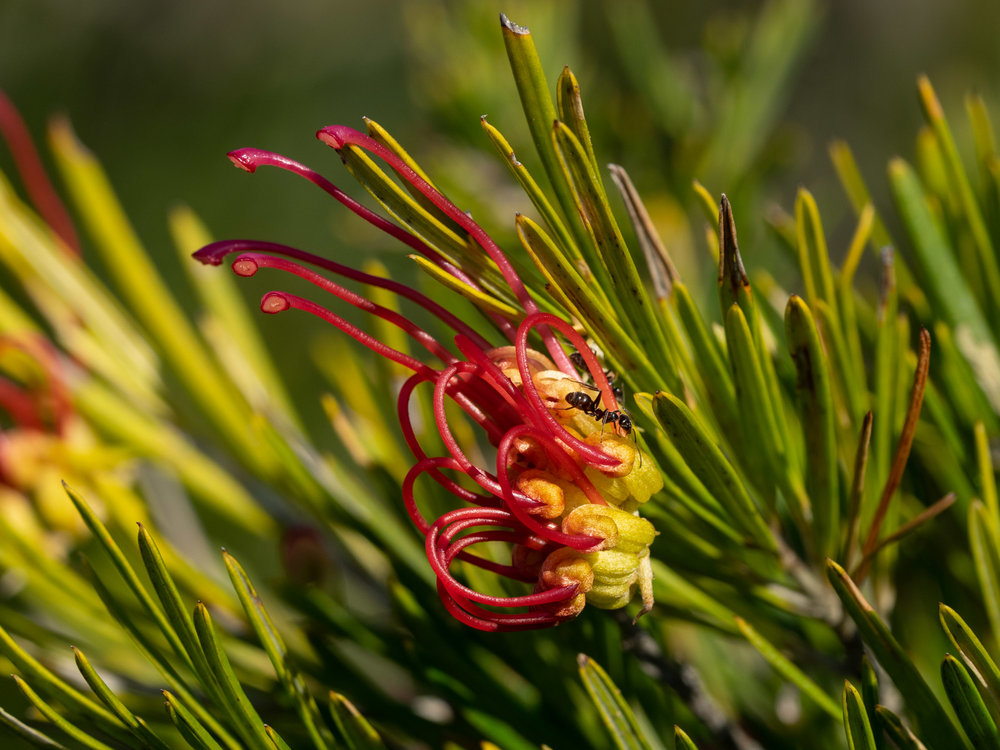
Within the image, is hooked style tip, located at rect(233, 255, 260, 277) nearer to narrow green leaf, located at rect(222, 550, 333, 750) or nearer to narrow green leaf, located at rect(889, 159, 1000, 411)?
narrow green leaf, located at rect(222, 550, 333, 750)

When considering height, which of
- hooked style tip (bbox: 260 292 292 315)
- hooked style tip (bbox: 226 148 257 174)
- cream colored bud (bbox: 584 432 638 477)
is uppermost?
hooked style tip (bbox: 226 148 257 174)

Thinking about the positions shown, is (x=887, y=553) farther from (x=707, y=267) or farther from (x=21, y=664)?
(x=707, y=267)

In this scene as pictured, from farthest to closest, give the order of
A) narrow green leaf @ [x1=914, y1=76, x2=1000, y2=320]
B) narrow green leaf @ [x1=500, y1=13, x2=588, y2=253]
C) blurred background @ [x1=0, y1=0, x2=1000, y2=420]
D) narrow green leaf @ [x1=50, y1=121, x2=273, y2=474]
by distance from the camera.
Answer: blurred background @ [x1=0, y1=0, x2=1000, y2=420] → narrow green leaf @ [x1=50, y1=121, x2=273, y2=474] → narrow green leaf @ [x1=914, y1=76, x2=1000, y2=320] → narrow green leaf @ [x1=500, y1=13, x2=588, y2=253]

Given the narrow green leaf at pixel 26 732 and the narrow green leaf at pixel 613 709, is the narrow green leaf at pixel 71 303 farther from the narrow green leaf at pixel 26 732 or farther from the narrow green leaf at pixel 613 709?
the narrow green leaf at pixel 613 709

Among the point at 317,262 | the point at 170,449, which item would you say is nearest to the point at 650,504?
the point at 317,262

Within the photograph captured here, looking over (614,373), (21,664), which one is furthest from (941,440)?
(21,664)

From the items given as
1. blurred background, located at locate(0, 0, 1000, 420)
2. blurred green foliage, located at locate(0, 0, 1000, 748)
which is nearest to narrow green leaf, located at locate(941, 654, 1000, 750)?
blurred green foliage, located at locate(0, 0, 1000, 748)
